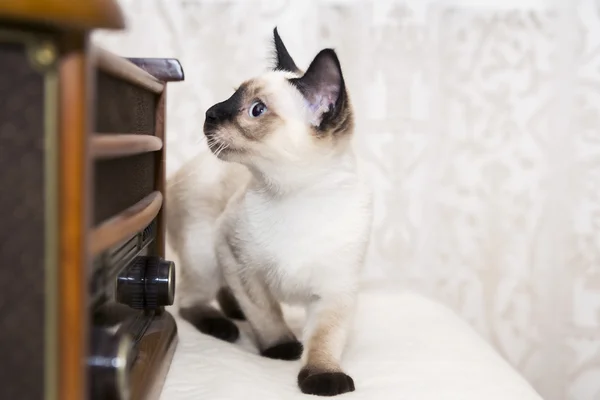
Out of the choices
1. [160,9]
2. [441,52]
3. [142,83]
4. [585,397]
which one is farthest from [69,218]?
[585,397]

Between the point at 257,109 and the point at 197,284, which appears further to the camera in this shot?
the point at 197,284

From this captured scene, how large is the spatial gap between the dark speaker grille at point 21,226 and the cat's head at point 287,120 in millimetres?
673

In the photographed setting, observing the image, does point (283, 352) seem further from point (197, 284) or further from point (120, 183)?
point (120, 183)

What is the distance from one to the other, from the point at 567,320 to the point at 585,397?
0.23 m

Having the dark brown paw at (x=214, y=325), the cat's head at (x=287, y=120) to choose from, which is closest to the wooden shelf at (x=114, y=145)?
the cat's head at (x=287, y=120)

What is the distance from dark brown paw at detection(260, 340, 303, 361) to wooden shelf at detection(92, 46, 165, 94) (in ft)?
1.77

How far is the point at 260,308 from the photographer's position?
4.36 feet

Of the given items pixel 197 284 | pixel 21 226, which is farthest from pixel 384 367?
pixel 21 226

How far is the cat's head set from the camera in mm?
1222

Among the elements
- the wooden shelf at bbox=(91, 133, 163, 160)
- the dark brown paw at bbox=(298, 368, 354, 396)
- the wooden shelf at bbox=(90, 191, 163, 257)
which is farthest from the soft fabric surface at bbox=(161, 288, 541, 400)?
the wooden shelf at bbox=(91, 133, 163, 160)

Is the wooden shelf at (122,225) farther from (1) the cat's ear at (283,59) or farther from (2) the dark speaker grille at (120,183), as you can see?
(1) the cat's ear at (283,59)

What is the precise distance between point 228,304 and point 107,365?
0.98 metres

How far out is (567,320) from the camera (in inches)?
74.8

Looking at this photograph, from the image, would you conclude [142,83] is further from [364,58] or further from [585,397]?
[585,397]
